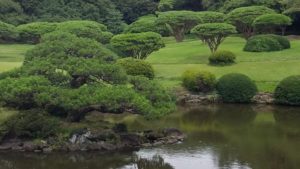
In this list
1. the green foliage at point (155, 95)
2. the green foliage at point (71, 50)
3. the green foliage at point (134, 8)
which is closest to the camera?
the green foliage at point (155, 95)

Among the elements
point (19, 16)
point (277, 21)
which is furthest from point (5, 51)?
point (277, 21)

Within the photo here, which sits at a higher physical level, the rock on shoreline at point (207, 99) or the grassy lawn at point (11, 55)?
the grassy lawn at point (11, 55)

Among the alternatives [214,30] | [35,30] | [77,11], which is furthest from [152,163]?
[77,11]

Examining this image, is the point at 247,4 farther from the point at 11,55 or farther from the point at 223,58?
the point at 11,55

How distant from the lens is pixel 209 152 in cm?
2861

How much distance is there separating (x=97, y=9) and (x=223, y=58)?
3645cm

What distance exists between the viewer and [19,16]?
3120 inches

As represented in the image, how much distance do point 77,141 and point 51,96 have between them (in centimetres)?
283

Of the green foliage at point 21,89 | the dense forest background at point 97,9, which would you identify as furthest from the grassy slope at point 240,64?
the green foliage at point 21,89

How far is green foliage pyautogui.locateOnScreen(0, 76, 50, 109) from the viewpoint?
98.8ft

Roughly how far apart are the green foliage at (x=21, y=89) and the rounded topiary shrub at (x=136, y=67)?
16.3m

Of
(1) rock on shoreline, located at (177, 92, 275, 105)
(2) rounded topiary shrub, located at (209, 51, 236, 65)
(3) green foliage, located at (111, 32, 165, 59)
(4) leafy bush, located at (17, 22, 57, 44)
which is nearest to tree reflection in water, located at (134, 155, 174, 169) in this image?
(1) rock on shoreline, located at (177, 92, 275, 105)

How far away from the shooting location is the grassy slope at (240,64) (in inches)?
1903

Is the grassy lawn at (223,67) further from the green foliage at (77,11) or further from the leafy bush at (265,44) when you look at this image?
the green foliage at (77,11)
